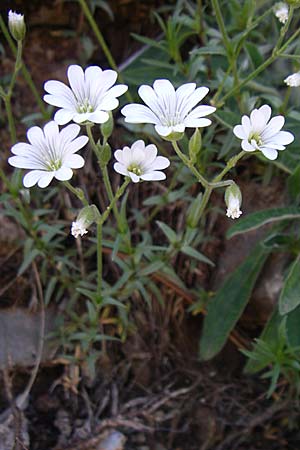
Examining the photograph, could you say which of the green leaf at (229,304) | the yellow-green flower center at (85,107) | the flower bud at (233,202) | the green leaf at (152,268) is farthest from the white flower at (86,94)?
the green leaf at (229,304)

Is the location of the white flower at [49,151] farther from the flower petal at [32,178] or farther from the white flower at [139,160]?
the white flower at [139,160]

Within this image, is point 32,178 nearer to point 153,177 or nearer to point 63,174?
point 63,174

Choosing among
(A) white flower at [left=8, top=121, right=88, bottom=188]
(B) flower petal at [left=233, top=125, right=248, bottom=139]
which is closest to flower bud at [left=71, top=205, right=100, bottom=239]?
(A) white flower at [left=8, top=121, right=88, bottom=188]

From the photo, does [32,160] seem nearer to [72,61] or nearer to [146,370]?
[146,370]

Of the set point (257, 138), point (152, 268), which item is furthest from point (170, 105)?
point (152, 268)

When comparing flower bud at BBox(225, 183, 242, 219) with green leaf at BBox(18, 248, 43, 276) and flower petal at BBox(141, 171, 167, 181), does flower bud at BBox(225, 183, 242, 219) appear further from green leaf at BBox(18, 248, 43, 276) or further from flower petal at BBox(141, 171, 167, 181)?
green leaf at BBox(18, 248, 43, 276)

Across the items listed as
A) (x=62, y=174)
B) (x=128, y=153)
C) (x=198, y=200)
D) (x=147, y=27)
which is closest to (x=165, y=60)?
(x=147, y=27)
